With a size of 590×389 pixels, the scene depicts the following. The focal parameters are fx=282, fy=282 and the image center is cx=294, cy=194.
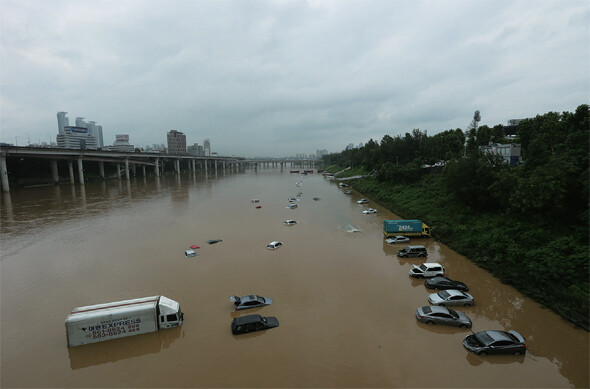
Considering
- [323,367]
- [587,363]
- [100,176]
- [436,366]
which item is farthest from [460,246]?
[100,176]

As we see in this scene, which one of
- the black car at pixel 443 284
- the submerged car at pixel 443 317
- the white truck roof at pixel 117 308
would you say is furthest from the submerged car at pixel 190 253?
the black car at pixel 443 284

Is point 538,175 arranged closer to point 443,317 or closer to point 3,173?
point 443,317

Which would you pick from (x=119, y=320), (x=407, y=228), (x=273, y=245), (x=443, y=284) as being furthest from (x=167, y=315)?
(x=407, y=228)

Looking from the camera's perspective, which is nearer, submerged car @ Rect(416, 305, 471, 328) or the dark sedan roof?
the dark sedan roof

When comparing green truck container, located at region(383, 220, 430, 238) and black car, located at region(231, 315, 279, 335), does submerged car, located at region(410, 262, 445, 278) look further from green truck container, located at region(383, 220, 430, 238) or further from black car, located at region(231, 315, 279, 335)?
black car, located at region(231, 315, 279, 335)

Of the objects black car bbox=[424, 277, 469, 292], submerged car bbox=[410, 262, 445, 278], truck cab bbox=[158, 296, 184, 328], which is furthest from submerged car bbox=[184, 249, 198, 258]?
black car bbox=[424, 277, 469, 292]

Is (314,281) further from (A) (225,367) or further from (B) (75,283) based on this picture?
(B) (75,283)
